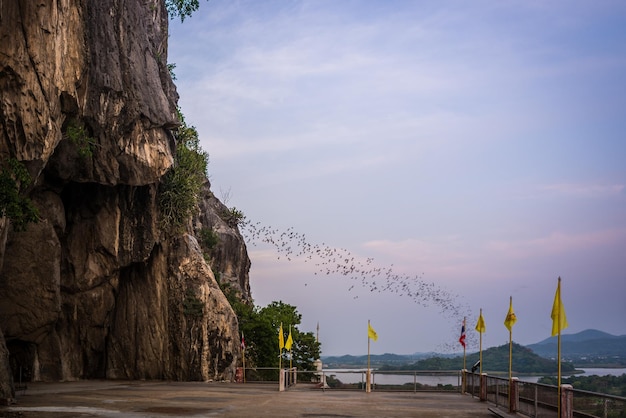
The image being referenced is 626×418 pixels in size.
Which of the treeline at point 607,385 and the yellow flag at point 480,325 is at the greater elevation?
the yellow flag at point 480,325

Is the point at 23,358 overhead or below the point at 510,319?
below

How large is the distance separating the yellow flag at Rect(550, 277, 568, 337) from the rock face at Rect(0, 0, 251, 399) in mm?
18697

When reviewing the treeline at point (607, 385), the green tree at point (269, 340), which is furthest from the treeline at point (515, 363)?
the treeline at point (607, 385)

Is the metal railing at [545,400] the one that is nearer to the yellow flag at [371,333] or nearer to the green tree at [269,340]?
the yellow flag at [371,333]

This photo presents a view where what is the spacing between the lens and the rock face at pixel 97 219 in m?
28.4

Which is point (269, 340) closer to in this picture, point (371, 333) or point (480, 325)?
point (371, 333)

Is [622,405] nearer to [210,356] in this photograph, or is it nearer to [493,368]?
[210,356]

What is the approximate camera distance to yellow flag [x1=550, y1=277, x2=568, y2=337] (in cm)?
2083

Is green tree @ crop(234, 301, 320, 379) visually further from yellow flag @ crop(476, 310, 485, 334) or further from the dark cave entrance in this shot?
yellow flag @ crop(476, 310, 485, 334)

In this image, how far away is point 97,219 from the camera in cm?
4559

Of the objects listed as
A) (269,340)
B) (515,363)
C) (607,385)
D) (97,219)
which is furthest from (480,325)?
(515,363)

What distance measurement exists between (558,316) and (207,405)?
1410 centimetres

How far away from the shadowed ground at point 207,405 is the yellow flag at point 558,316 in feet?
24.5

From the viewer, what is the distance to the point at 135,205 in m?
47.8
